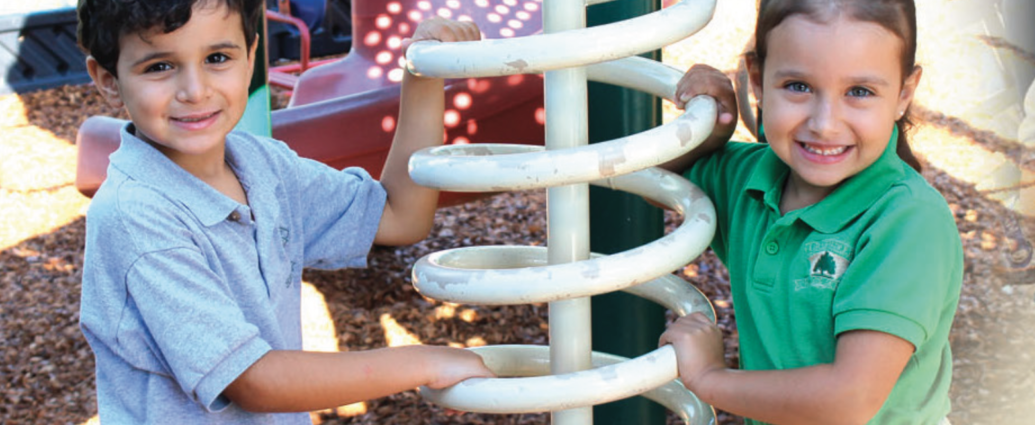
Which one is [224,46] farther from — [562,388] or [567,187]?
[562,388]

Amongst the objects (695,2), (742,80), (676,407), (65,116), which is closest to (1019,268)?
(742,80)

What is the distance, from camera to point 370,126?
151 inches

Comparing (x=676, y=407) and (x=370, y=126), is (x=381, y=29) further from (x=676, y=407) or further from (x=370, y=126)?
(x=676, y=407)

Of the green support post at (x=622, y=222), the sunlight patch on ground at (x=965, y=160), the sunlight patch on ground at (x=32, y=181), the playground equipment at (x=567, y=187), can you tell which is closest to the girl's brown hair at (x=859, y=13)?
the playground equipment at (x=567, y=187)

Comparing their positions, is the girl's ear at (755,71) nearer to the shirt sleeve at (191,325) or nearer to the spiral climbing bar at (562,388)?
the spiral climbing bar at (562,388)

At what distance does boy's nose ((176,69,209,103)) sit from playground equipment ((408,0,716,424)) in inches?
13.6

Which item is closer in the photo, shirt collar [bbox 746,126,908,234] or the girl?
the girl

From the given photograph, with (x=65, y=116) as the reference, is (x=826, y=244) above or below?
above

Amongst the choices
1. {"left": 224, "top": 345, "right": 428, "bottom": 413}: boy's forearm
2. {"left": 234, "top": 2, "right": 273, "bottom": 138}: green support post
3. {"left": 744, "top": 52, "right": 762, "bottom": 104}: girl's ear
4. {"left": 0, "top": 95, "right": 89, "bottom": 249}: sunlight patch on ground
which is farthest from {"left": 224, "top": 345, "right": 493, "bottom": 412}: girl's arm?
{"left": 0, "top": 95, "right": 89, "bottom": 249}: sunlight patch on ground

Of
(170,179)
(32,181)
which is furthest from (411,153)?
(32,181)

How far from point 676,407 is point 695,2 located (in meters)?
0.66

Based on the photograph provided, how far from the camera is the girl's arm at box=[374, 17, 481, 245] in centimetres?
188

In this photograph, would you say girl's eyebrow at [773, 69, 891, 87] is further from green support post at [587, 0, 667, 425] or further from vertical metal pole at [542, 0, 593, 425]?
green support post at [587, 0, 667, 425]

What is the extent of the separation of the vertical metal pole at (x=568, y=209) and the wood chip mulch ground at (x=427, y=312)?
167cm
